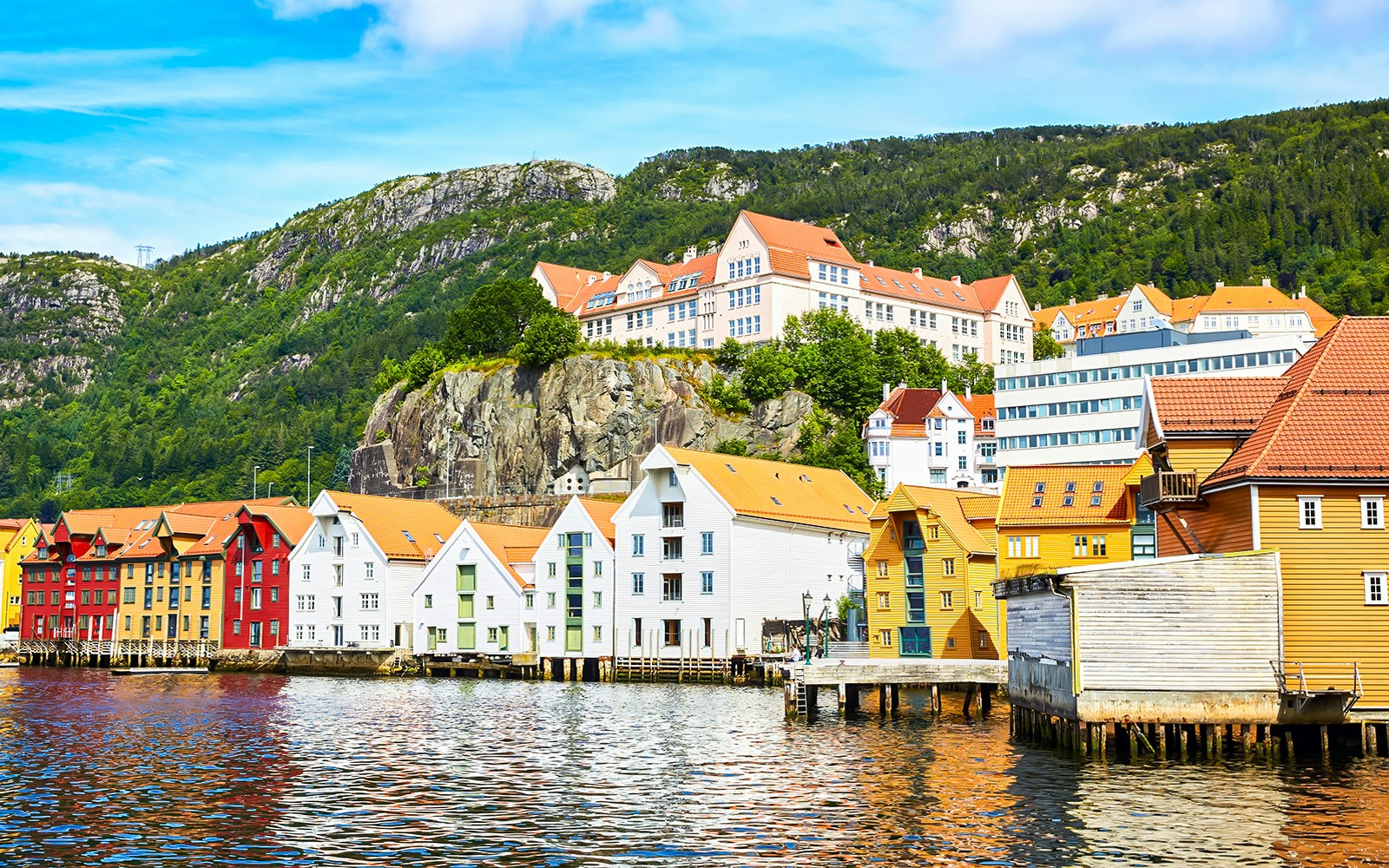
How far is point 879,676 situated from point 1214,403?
18586mm

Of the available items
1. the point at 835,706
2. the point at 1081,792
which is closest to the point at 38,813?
the point at 1081,792

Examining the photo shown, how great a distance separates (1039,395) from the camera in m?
132

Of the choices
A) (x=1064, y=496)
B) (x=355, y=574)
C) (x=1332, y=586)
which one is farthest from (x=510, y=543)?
(x=1332, y=586)

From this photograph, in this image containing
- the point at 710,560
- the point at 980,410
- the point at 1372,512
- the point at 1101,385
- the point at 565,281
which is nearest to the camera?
the point at 1372,512

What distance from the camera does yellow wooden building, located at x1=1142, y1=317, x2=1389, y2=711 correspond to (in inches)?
1849

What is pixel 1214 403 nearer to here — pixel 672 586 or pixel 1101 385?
pixel 672 586

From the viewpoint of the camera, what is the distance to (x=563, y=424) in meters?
142

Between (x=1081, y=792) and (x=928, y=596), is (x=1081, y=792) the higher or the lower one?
the lower one

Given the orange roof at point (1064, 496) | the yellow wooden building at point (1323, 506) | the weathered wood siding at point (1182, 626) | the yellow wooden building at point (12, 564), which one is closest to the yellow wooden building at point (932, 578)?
the orange roof at point (1064, 496)

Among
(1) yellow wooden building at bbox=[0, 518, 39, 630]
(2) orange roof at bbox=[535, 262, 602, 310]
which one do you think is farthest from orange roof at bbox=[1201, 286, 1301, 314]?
(1) yellow wooden building at bbox=[0, 518, 39, 630]

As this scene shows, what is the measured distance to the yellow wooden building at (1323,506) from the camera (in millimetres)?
46969

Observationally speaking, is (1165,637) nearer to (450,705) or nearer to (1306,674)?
(1306,674)

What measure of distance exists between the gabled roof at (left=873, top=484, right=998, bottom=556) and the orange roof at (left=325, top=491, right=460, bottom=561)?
44.9 metres

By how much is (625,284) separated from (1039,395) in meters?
52.6
